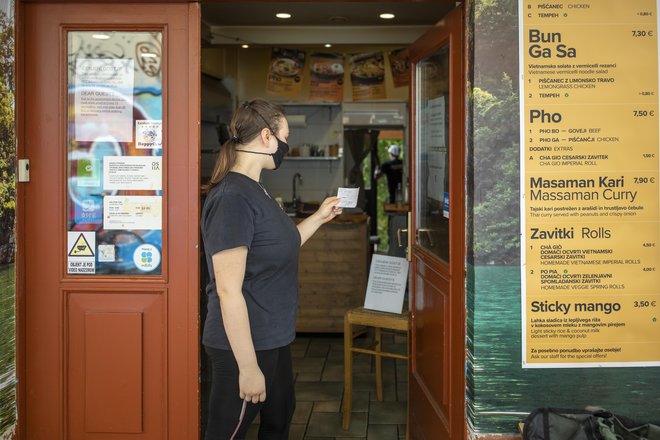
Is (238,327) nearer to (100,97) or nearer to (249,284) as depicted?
(249,284)

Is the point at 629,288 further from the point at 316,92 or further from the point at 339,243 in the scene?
the point at 316,92

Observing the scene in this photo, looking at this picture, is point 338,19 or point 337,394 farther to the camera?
point 338,19

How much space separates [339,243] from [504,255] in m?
3.64

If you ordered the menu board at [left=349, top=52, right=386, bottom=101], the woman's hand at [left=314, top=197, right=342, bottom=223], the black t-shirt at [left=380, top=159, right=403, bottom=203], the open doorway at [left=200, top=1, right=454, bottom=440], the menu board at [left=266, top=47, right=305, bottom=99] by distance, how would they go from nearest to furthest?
the woman's hand at [left=314, top=197, right=342, bottom=223] → the open doorway at [left=200, top=1, right=454, bottom=440] → the menu board at [left=266, top=47, right=305, bottom=99] → the menu board at [left=349, top=52, right=386, bottom=101] → the black t-shirt at [left=380, top=159, right=403, bottom=203]

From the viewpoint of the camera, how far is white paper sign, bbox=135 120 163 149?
127 inches

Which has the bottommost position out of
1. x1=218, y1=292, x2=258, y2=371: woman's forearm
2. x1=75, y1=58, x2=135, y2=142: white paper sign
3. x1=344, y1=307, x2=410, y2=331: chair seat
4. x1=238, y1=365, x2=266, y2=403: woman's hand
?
x1=344, y1=307, x2=410, y2=331: chair seat

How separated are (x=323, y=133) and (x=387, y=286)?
5778 mm

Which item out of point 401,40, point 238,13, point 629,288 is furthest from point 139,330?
point 401,40

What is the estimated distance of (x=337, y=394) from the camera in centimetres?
504

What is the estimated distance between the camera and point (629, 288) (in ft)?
9.61

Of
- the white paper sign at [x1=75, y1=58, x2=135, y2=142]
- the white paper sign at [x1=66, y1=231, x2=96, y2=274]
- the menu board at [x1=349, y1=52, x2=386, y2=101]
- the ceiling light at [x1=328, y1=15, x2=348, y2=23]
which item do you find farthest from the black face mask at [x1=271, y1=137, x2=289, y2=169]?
the menu board at [x1=349, y1=52, x2=386, y2=101]

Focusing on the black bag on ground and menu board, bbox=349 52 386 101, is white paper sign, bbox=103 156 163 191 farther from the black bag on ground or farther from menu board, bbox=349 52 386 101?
menu board, bbox=349 52 386 101

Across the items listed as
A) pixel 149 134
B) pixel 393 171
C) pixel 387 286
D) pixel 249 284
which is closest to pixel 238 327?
pixel 249 284

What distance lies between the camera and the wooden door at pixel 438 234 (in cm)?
308
